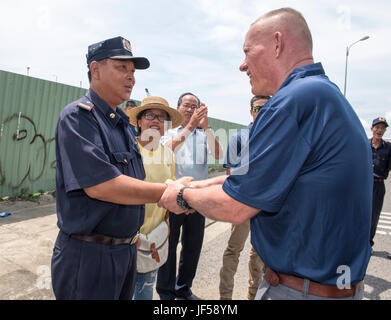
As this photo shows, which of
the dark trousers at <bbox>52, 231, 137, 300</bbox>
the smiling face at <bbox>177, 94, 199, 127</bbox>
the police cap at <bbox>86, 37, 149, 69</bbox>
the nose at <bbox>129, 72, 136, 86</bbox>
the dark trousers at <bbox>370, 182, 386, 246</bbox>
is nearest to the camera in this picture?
the dark trousers at <bbox>52, 231, 137, 300</bbox>

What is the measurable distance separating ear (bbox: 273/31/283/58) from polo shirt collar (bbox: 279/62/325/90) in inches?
6.1

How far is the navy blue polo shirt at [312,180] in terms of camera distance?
1.24 metres

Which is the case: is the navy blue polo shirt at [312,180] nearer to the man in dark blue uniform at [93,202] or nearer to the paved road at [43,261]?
the man in dark blue uniform at [93,202]

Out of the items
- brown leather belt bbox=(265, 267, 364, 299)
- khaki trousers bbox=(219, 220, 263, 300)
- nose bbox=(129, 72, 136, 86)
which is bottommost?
khaki trousers bbox=(219, 220, 263, 300)

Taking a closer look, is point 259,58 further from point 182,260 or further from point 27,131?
point 27,131

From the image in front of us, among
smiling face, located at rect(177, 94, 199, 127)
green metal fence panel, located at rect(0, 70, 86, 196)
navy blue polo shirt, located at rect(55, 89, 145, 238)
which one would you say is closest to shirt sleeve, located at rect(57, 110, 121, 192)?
navy blue polo shirt, located at rect(55, 89, 145, 238)

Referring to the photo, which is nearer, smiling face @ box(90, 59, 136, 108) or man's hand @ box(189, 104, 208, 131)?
smiling face @ box(90, 59, 136, 108)

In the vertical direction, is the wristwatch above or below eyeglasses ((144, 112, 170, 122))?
below

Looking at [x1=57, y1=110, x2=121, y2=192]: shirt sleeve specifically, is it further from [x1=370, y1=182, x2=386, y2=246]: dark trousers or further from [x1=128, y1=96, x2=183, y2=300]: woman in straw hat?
[x1=370, y1=182, x2=386, y2=246]: dark trousers

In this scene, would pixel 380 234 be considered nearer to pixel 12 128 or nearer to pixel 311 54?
pixel 311 54

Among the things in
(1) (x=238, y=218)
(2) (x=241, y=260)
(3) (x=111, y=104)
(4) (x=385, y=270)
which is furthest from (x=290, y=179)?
(4) (x=385, y=270)

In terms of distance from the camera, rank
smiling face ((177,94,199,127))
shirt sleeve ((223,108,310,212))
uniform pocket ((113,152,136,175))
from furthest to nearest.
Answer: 1. smiling face ((177,94,199,127))
2. uniform pocket ((113,152,136,175))
3. shirt sleeve ((223,108,310,212))

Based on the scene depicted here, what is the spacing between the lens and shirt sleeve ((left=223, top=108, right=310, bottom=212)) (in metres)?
1.23

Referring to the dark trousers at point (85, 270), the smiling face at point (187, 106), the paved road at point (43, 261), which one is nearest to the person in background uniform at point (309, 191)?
the dark trousers at point (85, 270)
